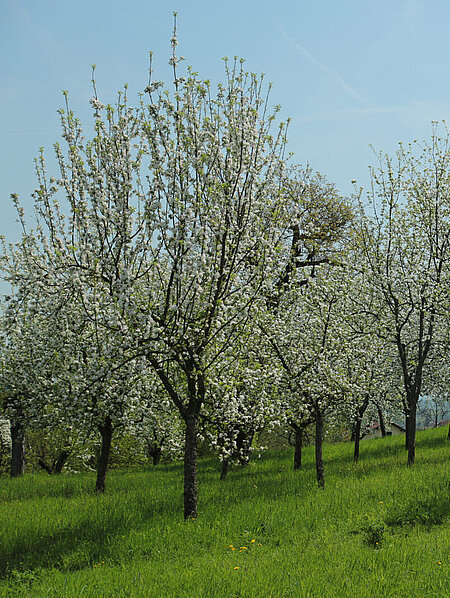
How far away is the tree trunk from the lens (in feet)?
35.1

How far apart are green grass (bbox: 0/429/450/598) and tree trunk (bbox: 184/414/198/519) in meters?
0.37

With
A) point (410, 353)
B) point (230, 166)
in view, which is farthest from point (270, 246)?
point (410, 353)

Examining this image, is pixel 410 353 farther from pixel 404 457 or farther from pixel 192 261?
pixel 192 261

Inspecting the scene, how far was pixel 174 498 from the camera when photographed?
13.7 meters

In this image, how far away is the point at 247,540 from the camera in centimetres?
916

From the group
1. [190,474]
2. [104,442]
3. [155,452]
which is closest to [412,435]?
[190,474]

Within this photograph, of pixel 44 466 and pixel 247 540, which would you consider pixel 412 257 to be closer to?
pixel 247 540

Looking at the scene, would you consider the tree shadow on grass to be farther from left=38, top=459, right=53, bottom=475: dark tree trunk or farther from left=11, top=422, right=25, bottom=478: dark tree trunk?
left=38, top=459, right=53, bottom=475: dark tree trunk

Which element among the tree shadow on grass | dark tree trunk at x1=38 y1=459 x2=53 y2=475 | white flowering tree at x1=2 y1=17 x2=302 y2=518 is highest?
white flowering tree at x1=2 y1=17 x2=302 y2=518

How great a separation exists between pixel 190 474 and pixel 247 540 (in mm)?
2210

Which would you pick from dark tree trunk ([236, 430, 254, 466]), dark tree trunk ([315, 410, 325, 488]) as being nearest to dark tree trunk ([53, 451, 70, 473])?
dark tree trunk ([236, 430, 254, 466])

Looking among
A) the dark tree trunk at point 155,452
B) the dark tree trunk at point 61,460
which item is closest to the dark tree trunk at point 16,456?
the dark tree trunk at point 61,460

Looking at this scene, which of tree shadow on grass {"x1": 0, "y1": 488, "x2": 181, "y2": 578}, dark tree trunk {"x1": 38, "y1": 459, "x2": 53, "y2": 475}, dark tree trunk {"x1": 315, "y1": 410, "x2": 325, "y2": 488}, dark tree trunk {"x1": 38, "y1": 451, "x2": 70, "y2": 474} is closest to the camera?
tree shadow on grass {"x1": 0, "y1": 488, "x2": 181, "y2": 578}

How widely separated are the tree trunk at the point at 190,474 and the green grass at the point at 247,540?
365 mm
